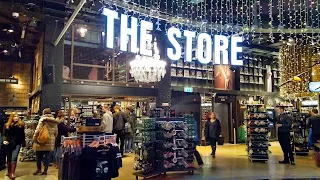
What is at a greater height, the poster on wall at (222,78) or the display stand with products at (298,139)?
the poster on wall at (222,78)

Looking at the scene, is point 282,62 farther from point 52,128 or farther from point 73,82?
point 52,128

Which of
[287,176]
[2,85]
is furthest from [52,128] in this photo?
[2,85]

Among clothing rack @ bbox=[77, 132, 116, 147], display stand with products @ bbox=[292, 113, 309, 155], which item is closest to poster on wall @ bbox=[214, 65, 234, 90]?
display stand with products @ bbox=[292, 113, 309, 155]

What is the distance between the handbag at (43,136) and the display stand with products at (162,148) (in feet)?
6.76

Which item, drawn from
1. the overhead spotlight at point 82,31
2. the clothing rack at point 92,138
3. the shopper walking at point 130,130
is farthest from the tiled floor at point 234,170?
the overhead spotlight at point 82,31

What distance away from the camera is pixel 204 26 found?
11.2 meters

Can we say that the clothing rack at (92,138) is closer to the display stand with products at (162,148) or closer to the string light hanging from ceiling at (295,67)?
the display stand with products at (162,148)

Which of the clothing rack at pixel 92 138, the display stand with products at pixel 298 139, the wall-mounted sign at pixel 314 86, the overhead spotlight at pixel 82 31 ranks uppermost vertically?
the overhead spotlight at pixel 82 31

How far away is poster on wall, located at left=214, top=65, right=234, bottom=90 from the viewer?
14312 millimetres

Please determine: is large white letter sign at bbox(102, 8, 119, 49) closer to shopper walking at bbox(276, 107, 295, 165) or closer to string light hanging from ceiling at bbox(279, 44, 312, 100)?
shopper walking at bbox(276, 107, 295, 165)

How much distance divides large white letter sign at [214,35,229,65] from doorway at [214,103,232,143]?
584 centimetres

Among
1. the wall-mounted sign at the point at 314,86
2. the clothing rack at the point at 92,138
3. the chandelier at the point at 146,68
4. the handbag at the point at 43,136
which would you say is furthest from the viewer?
the wall-mounted sign at the point at 314,86

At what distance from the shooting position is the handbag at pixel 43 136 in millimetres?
6634

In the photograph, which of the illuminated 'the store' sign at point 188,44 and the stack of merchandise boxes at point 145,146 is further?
the illuminated 'the store' sign at point 188,44
